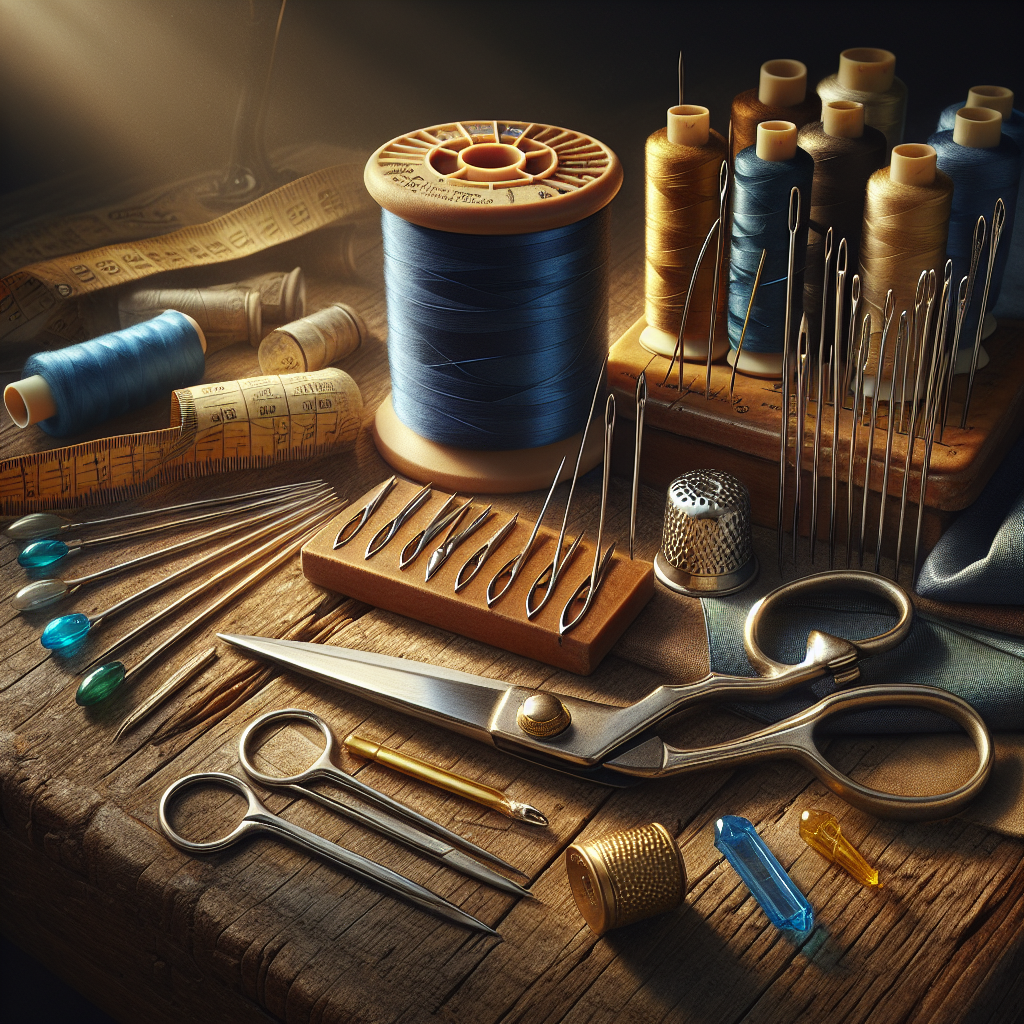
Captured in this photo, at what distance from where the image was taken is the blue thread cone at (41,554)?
4.54 feet

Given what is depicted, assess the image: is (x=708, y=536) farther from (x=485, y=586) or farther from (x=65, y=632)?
(x=65, y=632)

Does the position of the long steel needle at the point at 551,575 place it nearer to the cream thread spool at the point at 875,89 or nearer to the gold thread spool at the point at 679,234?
the gold thread spool at the point at 679,234

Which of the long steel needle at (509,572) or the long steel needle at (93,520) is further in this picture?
the long steel needle at (93,520)

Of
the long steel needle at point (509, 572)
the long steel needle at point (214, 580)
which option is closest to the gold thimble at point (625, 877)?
the long steel needle at point (509, 572)

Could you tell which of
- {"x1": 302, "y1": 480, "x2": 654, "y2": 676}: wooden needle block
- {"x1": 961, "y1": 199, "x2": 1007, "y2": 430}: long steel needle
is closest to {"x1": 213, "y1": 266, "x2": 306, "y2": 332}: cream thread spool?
{"x1": 302, "y1": 480, "x2": 654, "y2": 676}: wooden needle block

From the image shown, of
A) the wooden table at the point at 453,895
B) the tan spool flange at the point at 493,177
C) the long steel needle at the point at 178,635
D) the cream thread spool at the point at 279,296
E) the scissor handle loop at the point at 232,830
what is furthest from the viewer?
the cream thread spool at the point at 279,296

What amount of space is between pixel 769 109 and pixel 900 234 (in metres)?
0.28

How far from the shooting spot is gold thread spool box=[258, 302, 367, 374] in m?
1.72

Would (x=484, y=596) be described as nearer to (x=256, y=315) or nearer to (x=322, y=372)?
(x=322, y=372)

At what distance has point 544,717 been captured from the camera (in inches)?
42.9

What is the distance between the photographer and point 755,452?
1.43m

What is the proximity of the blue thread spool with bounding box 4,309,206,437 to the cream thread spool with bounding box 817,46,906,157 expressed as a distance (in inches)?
38.1

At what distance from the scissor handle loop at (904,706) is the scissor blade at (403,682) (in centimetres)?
31

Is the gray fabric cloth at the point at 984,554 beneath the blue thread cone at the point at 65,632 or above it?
above
